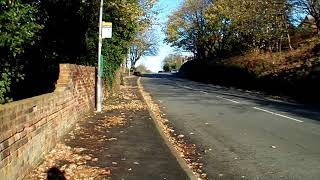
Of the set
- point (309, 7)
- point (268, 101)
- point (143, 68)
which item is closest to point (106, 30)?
point (268, 101)

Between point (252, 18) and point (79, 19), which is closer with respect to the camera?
point (79, 19)

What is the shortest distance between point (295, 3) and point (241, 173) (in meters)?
30.3

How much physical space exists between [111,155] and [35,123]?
5.89 ft

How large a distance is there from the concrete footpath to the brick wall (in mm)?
251

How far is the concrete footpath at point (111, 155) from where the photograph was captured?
7.65m

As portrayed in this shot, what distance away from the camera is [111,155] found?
9.20 m

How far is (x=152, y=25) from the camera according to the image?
29453mm

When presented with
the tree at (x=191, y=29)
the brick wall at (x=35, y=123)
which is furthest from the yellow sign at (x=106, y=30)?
the tree at (x=191, y=29)

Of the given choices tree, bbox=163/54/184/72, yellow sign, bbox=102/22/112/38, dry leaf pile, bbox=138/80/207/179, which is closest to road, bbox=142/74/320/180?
dry leaf pile, bbox=138/80/207/179

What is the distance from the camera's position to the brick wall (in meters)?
6.25

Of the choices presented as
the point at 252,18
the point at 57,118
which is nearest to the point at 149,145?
the point at 57,118

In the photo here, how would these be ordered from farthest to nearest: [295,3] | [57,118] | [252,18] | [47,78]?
[252,18]
[295,3]
[47,78]
[57,118]

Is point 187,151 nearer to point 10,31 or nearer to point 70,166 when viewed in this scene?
point 70,166

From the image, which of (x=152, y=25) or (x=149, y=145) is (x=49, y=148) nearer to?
(x=149, y=145)
